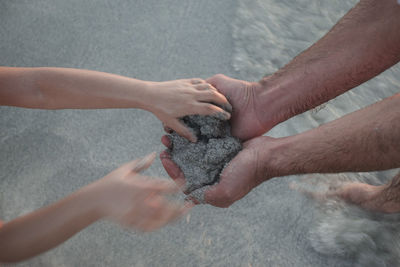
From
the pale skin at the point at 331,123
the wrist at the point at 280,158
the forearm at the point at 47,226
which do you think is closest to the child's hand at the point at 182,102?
the pale skin at the point at 331,123

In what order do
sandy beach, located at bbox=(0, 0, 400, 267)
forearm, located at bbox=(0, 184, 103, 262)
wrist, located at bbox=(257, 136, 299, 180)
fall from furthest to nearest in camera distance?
sandy beach, located at bbox=(0, 0, 400, 267), wrist, located at bbox=(257, 136, 299, 180), forearm, located at bbox=(0, 184, 103, 262)

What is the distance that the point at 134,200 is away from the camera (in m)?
0.98

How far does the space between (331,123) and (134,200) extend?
2.36 ft

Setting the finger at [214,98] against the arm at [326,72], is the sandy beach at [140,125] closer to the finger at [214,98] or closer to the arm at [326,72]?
the arm at [326,72]

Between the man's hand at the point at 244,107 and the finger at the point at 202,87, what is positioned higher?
the finger at the point at 202,87

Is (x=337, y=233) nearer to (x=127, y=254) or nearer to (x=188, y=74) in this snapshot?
(x=127, y=254)

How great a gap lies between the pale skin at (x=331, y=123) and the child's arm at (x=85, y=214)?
33cm

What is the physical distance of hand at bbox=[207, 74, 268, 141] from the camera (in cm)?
146

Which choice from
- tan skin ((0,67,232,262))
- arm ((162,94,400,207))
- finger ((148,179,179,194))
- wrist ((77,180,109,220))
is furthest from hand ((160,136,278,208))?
wrist ((77,180,109,220))

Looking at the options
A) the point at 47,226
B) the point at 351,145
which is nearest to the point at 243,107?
the point at 351,145

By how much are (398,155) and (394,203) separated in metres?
0.47

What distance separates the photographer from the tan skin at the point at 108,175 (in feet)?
3.22

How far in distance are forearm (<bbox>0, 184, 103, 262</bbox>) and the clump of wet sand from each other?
1.42ft

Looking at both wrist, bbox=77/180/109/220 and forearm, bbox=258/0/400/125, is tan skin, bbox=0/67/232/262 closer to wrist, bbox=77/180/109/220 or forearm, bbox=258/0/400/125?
wrist, bbox=77/180/109/220
